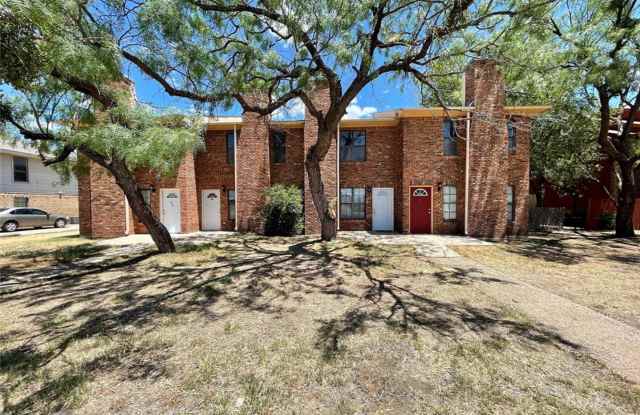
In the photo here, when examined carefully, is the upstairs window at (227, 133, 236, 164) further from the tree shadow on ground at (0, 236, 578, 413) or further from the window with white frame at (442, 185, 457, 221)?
the window with white frame at (442, 185, 457, 221)

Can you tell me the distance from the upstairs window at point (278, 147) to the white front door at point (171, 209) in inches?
194

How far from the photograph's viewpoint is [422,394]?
2.37 metres

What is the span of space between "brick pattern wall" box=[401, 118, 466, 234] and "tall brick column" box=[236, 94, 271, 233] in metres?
6.42

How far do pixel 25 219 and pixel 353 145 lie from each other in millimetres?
19690

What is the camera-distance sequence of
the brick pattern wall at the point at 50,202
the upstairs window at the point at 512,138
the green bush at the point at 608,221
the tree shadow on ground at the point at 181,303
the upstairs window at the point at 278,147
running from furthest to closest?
the brick pattern wall at the point at 50,202 → the green bush at the point at 608,221 → the upstairs window at the point at 278,147 → the upstairs window at the point at 512,138 → the tree shadow on ground at the point at 181,303

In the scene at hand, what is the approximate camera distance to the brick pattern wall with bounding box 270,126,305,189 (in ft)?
42.5

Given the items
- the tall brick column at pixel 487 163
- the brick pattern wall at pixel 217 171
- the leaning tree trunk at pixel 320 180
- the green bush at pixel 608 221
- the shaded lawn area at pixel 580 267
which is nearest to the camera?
the shaded lawn area at pixel 580 267

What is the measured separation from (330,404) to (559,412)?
1847 mm

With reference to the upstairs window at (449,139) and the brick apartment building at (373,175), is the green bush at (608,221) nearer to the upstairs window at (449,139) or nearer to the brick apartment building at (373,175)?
the brick apartment building at (373,175)

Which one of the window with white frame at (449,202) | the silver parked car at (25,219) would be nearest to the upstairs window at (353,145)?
the window with white frame at (449,202)

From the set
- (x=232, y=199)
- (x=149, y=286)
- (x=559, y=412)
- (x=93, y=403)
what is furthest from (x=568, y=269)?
(x=232, y=199)

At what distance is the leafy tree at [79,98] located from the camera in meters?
3.00

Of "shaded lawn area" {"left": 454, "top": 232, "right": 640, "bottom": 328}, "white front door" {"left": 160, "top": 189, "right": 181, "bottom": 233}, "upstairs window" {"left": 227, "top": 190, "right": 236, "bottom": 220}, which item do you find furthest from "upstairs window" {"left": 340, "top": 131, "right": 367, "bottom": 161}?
"white front door" {"left": 160, "top": 189, "right": 181, "bottom": 233}

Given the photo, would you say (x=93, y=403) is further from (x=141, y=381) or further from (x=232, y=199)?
(x=232, y=199)
